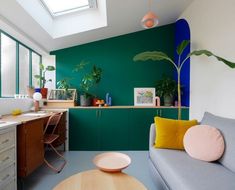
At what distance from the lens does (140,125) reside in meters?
3.53

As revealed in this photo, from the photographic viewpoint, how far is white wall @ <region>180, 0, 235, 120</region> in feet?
7.29

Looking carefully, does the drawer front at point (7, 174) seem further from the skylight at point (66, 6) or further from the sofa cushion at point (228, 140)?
the skylight at point (66, 6)

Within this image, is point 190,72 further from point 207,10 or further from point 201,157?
point 201,157

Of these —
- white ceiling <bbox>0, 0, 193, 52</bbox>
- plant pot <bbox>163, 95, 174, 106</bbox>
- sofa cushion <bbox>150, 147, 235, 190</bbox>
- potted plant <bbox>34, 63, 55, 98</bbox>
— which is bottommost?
sofa cushion <bbox>150, 147, 235, 190</bbox>

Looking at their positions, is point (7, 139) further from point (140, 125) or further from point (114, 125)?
point (140, 125)

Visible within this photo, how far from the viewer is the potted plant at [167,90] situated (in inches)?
142

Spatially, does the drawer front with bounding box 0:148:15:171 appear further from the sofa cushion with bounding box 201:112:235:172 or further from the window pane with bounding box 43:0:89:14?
the window pane with bounding box 43:0:89:14

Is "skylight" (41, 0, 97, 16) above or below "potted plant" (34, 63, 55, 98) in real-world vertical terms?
above

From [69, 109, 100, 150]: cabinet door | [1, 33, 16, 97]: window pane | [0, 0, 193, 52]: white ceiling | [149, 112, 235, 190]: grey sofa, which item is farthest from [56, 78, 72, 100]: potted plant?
[149, 112, 235, 190]: grey sofa

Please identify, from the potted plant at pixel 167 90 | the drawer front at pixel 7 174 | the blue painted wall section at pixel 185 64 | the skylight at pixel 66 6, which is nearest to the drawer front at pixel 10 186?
the drawer front at pixel 7 174

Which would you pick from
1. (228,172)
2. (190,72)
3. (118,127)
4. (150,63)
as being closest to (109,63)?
(150,63)

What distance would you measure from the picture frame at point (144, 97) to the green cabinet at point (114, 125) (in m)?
0.35

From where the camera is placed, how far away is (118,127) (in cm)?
352

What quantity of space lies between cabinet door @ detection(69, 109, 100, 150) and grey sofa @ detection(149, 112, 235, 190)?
1591 millimetres
